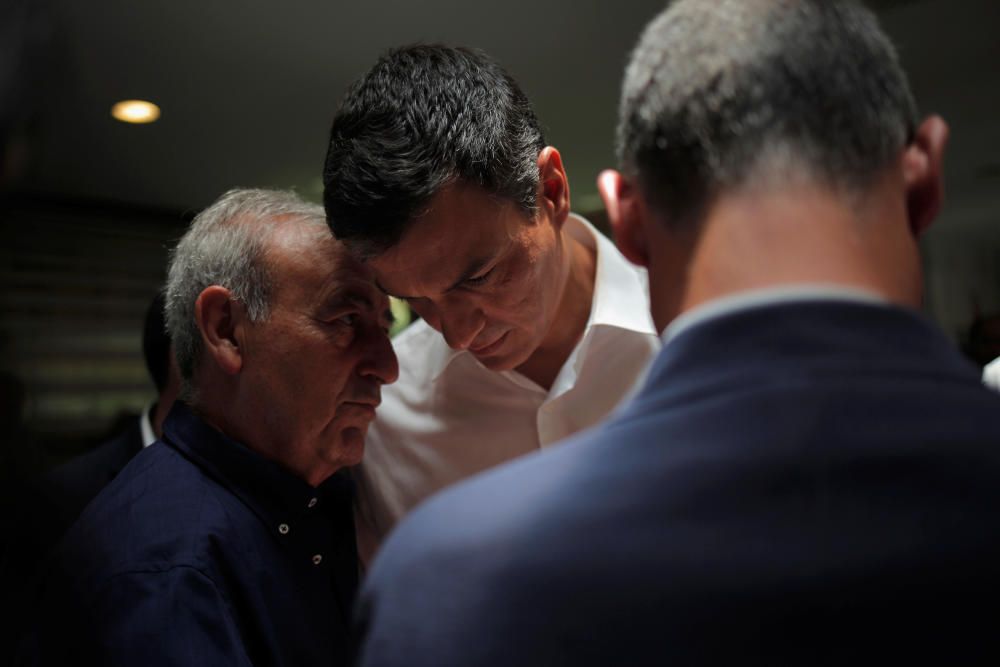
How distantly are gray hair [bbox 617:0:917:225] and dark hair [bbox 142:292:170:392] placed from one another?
71.7 inches

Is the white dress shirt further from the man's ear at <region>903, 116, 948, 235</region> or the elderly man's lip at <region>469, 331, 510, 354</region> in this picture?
the man's ear at <region>903, 116, 948, 235</region>

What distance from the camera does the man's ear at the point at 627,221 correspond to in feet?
Result: 2.05

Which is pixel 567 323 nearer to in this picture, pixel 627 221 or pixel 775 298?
pixel 627 221

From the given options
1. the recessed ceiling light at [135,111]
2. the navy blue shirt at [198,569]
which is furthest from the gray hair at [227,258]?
the recessed ceiling light at [135,111]

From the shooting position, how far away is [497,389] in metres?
1.47

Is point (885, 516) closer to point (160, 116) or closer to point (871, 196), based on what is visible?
point (871, 196)

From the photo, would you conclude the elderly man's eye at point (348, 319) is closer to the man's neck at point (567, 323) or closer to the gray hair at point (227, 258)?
the gray hair at point (227, 258)

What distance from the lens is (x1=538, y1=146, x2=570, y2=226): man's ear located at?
1264mm

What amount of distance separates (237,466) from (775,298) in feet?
2.84

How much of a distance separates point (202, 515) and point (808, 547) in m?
0.81

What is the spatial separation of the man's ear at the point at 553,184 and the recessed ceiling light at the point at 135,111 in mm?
2376

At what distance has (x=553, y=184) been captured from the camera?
130cm

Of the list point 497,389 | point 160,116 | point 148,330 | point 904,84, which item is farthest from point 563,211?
point 160,116

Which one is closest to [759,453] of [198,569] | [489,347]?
[198,569]
